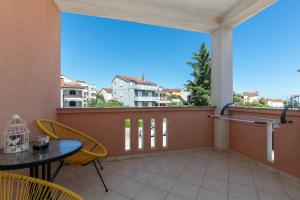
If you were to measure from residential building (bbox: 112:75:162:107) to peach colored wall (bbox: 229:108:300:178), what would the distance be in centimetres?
158

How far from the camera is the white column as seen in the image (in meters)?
3.25

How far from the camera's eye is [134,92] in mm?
3154

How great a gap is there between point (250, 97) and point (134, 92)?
2125 mm

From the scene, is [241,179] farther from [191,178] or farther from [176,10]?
[176,10]

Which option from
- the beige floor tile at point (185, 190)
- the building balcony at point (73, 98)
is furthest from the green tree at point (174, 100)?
the building balcony at point (73, 98)

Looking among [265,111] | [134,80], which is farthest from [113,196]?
[265,111]

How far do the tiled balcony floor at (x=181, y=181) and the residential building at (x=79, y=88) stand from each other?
1164 mm

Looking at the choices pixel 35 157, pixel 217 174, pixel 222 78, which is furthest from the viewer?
pixel 222 78

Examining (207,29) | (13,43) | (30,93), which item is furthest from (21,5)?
(207,29)

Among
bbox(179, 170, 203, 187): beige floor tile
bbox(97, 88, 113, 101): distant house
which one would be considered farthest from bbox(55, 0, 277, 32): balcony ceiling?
bbox(179, 170, 203, 187): beige floor tile

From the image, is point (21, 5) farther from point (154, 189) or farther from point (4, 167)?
point (154, 189)

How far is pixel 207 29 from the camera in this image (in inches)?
134

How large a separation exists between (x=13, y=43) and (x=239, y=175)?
9.77 ft

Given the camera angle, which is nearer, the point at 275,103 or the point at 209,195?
the point at 209,195
